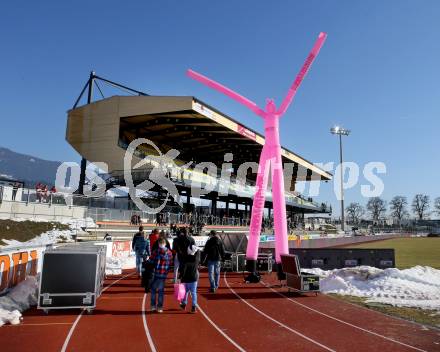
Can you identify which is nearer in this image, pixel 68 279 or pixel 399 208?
pixel 68 279

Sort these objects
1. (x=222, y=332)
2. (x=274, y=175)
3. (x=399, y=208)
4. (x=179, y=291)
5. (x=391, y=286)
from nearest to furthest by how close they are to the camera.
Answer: (x=222, y=332)
(x=179, y=291)
(x=391, y=286)
(x=274, y=175)
(x=399, y=208)

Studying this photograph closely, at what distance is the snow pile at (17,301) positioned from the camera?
7715 mm

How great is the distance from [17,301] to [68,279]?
4.60ft

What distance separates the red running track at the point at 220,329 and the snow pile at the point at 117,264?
590cm

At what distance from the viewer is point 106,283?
13.9 m

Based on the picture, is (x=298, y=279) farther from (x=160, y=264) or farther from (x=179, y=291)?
(x=160, y=264)

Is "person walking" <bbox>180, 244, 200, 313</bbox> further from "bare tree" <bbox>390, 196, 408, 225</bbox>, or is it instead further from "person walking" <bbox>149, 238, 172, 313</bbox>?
"bare tree" <bbox>390, 196, 408, 225</bbox>

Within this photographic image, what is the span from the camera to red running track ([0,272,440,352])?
21.8ft

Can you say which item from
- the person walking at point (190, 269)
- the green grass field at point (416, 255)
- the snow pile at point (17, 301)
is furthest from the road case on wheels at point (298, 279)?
the green grass field at point (416, 255)

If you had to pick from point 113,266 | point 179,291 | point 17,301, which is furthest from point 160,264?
point 113,266

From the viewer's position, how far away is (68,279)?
8711 mm

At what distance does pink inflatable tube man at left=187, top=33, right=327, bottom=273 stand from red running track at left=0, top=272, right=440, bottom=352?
425 cm

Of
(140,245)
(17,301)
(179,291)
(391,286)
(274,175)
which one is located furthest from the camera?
(274,175)

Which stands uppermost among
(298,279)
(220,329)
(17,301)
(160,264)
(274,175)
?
(274,175)
